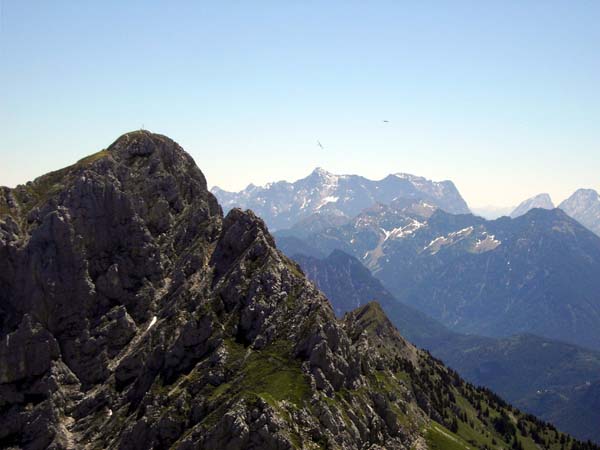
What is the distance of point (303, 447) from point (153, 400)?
59641 millimetres

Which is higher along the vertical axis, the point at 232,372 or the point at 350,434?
the point at 232,372

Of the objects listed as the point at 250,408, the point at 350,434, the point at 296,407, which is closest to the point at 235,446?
the point at 250,408

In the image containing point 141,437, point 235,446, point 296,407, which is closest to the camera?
point 235,446

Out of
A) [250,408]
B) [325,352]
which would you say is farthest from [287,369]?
[250,408]

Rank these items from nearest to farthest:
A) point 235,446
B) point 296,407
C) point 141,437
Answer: point 235,446 → point 296,407 → point 141,437

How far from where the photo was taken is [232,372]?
652 ft

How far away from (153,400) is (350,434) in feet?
213

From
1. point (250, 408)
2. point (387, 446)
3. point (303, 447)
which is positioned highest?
point (250, 408)

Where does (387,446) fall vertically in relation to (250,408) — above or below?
below

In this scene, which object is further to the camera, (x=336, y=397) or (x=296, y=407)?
(x=336, y=397)

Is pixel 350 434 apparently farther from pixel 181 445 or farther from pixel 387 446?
pixel 181 445

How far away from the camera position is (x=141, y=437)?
190 meters

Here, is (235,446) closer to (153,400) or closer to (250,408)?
(250,408)

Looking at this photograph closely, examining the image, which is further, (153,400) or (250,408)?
(153,400)
